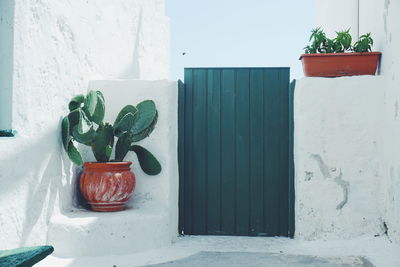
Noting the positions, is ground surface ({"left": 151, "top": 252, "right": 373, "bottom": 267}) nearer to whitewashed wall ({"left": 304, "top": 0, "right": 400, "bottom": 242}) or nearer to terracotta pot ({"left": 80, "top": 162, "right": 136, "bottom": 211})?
whitewashed wall ({"left": 304, "top": 0, "right": 400, "bottom": 242})

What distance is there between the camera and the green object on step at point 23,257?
166 cm

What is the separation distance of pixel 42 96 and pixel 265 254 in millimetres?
1906

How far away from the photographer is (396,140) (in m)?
3.36

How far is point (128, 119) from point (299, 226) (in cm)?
157

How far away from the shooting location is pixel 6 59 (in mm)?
2977

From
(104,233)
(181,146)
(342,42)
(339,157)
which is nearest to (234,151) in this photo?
(181,146)

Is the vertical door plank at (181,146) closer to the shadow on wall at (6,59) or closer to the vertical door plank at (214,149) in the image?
the vertical door plank at (214,149)

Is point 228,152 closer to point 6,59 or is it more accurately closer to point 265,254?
point 265,254

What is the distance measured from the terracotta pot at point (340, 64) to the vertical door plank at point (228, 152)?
2.25ft

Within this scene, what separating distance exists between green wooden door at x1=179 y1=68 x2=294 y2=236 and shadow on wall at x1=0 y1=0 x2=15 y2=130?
61.8 inches

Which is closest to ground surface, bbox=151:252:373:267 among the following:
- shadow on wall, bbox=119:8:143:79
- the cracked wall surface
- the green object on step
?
the cracked wall surface

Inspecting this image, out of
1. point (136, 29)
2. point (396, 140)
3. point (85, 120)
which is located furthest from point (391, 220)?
point (136, 29)

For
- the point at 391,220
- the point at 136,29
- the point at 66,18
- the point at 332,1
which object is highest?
the point at 332,1

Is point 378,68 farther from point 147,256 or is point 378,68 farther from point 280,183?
point 147,256
